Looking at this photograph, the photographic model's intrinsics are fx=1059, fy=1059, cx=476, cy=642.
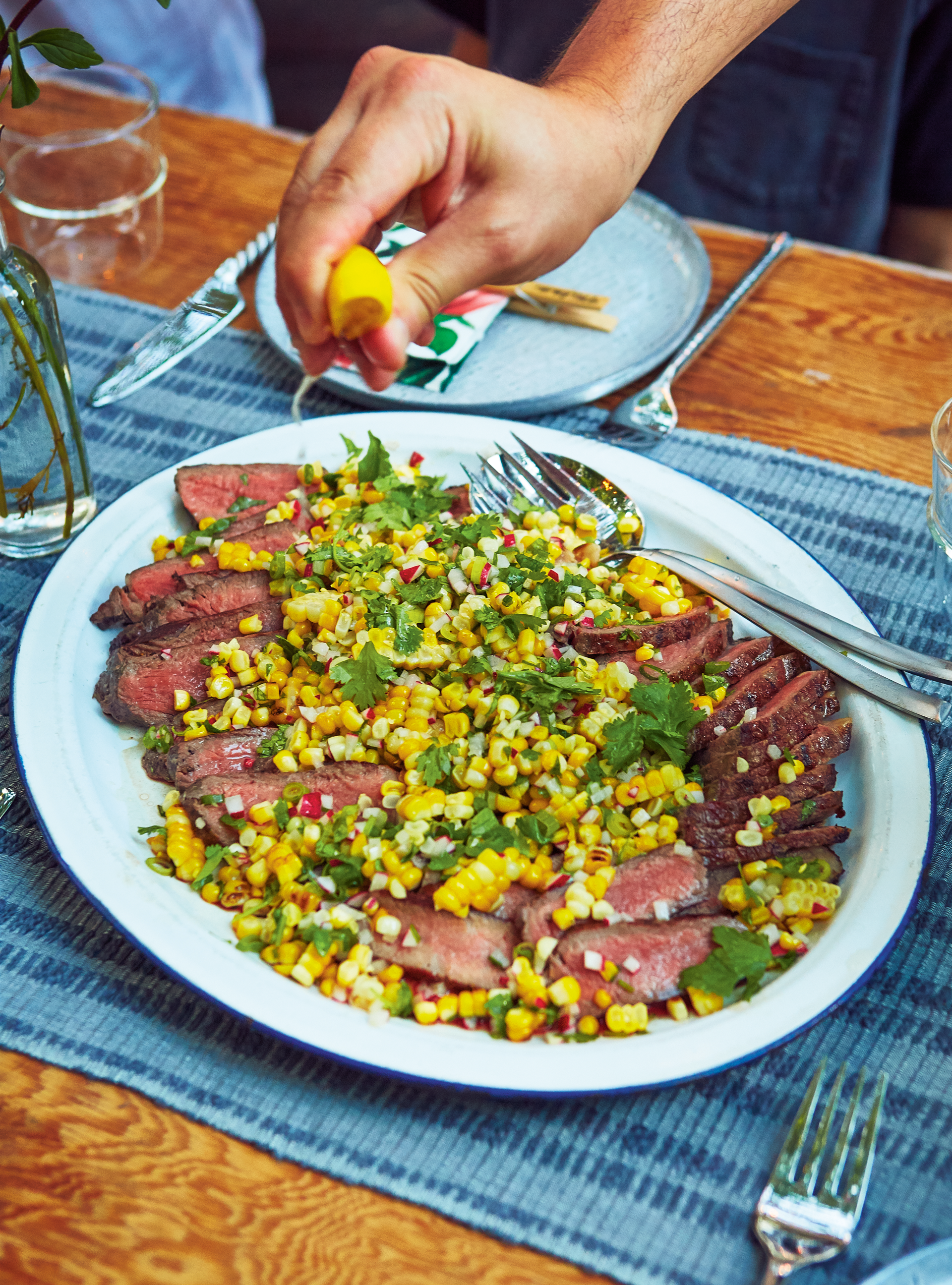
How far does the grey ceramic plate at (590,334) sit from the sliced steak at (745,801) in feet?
4.54

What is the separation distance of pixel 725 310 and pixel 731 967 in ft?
Result: 7.20

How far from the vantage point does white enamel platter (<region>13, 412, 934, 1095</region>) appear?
5.25 ft

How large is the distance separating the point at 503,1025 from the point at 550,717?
593 mm

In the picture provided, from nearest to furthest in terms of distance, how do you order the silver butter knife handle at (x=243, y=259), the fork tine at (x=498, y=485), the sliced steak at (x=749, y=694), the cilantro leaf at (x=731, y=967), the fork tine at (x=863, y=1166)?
the fork tine at (x=863, y=1166), the cilantro leaf at (x=731, y=967), the sliced steak at (x=749, y=694), the fork tine at (x=498, y=485), the silver butter knife handle at (x=243, y=259)

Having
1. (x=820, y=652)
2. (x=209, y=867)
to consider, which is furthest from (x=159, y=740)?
(x=820, y=652)

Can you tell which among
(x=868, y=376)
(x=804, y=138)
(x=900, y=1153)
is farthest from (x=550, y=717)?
(x=804, y=138)

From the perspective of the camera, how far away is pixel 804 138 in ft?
14.1

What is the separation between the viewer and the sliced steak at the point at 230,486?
2.61 meters

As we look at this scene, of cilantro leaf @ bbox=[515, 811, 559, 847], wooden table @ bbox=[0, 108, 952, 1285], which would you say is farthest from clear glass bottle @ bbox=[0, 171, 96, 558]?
cilantro leaf @ bbox=[515, 811, 559, 847]

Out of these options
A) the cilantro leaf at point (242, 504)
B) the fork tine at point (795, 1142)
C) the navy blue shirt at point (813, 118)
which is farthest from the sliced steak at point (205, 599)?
the navy blue shirt at point (813, 118)

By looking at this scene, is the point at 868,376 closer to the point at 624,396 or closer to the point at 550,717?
the point at 624,396

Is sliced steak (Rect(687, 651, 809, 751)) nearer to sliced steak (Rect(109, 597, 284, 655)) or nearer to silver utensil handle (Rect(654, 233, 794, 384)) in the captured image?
sliced steak (Rect(109, 597, 284, 655))

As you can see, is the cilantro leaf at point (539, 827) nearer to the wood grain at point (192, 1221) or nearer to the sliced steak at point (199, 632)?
the wood grain at point (192, 1221)

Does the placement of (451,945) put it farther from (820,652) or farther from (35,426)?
(35,426)
